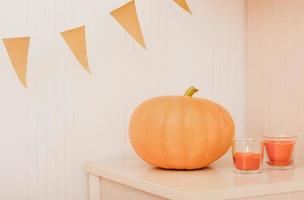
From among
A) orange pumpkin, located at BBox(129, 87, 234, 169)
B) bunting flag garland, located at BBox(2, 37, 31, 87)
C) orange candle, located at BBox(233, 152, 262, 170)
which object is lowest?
orange candle, located at BBox(233, 152, 262, 170)

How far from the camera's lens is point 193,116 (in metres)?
1.36

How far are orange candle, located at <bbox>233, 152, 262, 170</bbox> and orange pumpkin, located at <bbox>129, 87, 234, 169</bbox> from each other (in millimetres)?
69

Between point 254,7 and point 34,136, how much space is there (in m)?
0.77

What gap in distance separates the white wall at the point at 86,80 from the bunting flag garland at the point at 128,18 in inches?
4.2

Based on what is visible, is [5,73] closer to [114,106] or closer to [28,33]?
[28,33]

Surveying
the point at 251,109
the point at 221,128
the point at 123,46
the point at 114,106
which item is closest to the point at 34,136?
the point at 114,106

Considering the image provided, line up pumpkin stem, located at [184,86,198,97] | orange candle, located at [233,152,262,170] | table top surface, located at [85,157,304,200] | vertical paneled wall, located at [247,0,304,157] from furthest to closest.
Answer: vertical paneled wall, located at [247,0,304,157] < pumpkin stem, located at [184,86,198,97] < orange candle, located at [233,152,262,170] < table top surface, located at [85,157,304,200]

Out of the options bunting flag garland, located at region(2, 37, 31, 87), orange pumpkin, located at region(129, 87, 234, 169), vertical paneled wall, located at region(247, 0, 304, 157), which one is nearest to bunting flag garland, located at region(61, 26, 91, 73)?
bunting flag garland, located at region(2, 37, 31, 87)

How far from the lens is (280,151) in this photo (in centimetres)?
140

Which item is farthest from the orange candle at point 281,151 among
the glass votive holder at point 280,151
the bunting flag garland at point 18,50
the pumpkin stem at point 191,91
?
the bunting flag garland at point 18,50

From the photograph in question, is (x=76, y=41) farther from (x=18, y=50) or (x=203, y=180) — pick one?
(x=203, y=180)

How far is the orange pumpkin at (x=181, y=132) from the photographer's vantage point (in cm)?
136

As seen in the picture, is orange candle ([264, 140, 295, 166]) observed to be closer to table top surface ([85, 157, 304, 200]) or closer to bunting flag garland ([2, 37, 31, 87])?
table top surface ([85, 157, 304, 200])

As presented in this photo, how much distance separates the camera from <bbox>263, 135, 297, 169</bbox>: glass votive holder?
55.1 inches
